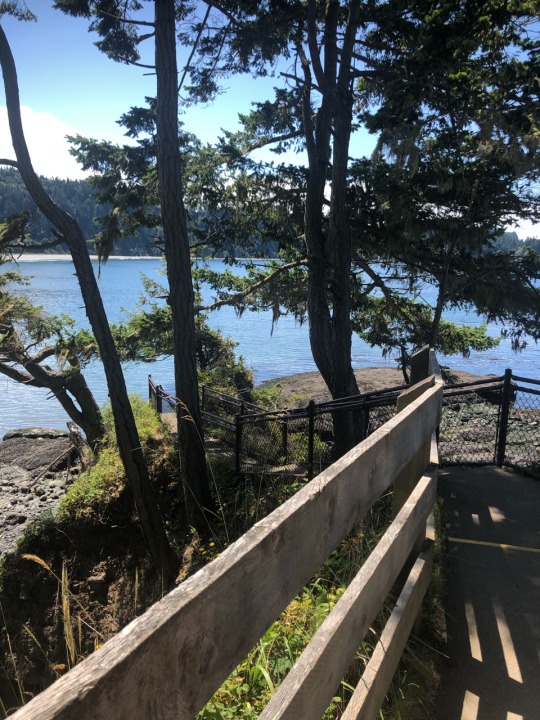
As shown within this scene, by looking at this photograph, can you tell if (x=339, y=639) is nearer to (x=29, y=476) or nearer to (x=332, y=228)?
(x=332, y=228)

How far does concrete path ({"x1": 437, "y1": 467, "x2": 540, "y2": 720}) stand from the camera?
266 cm

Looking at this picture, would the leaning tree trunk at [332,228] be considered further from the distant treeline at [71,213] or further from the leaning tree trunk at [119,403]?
the leaning tree trunk at [119,403]

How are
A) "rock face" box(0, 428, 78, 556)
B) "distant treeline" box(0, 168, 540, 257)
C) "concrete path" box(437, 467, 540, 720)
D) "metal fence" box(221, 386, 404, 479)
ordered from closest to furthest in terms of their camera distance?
"concrete path" box(437, 467, 540, 720) → "metal fence" box(221, 386, 404, 479) → "distant treeline" box(0, 168, 540, 257) → "rock face" box(0, 428, 78, 556)

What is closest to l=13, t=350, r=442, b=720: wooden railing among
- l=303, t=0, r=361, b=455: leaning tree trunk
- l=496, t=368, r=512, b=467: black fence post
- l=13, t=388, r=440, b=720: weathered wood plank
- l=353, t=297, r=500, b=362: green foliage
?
l=13, t=388, r=440, b=720: weathered wood plank

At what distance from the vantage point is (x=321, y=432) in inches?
709

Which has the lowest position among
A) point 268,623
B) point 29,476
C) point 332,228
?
point 29,476

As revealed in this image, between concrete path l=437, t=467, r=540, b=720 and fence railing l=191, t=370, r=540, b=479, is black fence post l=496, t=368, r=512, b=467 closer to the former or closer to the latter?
fence railing l=191, t=370, r=540, b=479

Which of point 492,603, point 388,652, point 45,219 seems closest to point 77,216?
point 45,219

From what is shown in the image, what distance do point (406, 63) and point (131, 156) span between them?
23.8 feet

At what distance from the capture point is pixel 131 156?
1366 cm

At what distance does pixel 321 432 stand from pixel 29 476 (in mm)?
9802

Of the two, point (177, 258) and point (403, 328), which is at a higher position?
point (177, 258)

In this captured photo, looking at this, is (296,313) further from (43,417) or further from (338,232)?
(43,417)

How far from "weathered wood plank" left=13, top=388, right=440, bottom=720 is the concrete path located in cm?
171
